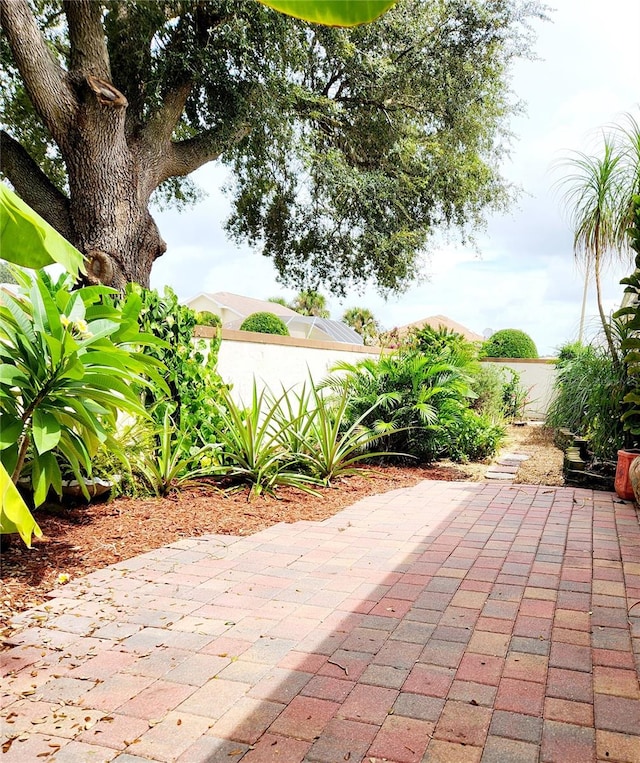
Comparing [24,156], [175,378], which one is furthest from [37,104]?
[175,378]

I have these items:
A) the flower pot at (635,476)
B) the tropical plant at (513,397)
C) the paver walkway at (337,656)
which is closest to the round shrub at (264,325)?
the tropical plant at (513,397)

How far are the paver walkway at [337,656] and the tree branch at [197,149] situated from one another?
6425mm

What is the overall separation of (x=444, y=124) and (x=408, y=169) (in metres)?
1.13

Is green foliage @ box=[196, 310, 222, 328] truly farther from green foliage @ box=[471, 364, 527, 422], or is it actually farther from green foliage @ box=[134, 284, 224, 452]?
green foliage @ box=[471, 364, 527, 422]

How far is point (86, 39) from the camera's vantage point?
7.15 meters

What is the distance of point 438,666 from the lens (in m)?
2.20

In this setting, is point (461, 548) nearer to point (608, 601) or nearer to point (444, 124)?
point (608, 601)

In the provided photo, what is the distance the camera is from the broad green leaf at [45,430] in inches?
106

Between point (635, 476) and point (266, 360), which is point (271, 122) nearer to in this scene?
point (266, 360)

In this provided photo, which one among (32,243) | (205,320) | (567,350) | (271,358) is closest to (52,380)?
(32,243)

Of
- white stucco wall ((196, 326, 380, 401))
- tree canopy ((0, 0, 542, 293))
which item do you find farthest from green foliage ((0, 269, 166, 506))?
tree canopy ((0, 0, 542, 293))

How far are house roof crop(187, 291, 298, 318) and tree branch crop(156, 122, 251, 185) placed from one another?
2002cm

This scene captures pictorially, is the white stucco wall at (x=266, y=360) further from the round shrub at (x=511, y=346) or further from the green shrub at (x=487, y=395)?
the round shrub at (x=511, y=346)

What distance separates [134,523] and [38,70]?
222 inches
